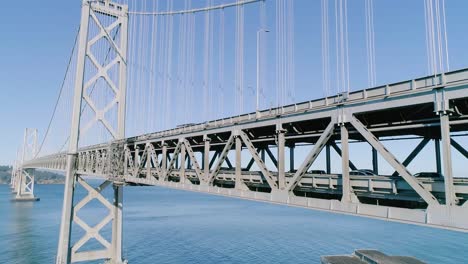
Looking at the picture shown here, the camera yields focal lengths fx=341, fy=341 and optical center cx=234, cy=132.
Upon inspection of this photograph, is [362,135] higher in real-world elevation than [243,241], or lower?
higher

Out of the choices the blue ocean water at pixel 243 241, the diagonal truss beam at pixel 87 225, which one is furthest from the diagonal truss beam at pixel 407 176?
the blue ocean water at pixel 243 241

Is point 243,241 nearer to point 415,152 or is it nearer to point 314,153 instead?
point 415,152

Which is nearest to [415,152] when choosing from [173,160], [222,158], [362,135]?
[362,135]

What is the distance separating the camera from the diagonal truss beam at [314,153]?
500 inches

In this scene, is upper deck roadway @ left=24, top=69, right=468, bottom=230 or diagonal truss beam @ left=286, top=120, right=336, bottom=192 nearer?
upper deck roadway @ left=24, top=69, right=468, bottom=230

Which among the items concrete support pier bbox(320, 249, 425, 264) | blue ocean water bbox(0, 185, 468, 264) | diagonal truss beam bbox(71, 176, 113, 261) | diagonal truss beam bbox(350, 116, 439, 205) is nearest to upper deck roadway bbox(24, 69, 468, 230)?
diagonal truss beam bbox(350, 116, 439, 205)

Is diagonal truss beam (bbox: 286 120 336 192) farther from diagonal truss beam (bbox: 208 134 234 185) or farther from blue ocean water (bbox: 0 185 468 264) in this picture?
blue ocean water (bbox: 0 185 468 264)

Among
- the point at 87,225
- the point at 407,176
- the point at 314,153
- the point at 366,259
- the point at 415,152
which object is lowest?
the point at 366,259

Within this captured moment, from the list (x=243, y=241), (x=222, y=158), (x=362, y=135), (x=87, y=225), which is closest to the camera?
(x=362, y=135)

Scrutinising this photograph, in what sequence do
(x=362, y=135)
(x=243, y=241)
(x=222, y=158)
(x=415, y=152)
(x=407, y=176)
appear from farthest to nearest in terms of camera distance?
(x=243, y=241) < (x=222, y=158) < (x=415, y=152) < (x=362, y=135) < (x=407, y=176)

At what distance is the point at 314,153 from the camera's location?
1313cm

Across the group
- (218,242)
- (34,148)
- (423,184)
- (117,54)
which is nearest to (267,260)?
(218,242)

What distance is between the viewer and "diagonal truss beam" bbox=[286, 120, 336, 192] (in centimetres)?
1269

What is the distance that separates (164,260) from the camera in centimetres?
3700
